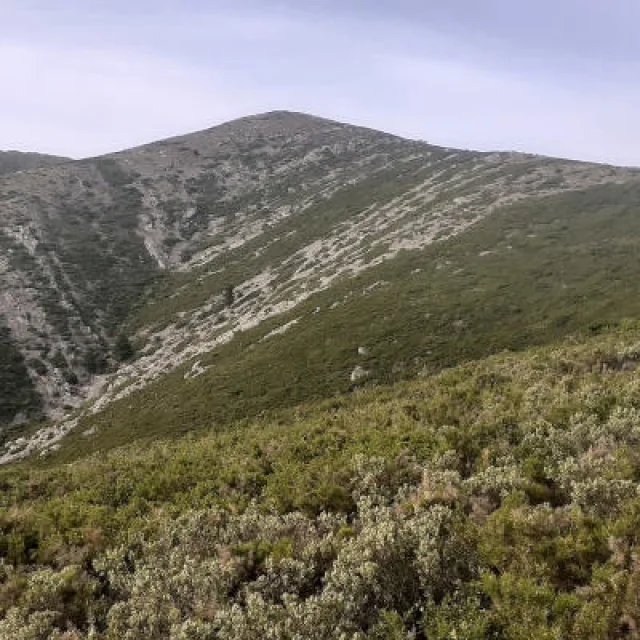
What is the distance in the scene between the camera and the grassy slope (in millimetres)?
43625

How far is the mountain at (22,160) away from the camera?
568 ft

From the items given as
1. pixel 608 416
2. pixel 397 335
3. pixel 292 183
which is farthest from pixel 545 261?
pixel 292 183

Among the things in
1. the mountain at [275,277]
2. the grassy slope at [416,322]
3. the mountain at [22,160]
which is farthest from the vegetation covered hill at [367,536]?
the mountain at [22,160]

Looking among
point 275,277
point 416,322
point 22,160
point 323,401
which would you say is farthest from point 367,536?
point 22,160

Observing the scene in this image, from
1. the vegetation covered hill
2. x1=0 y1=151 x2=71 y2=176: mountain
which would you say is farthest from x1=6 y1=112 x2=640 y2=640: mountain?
x1=0 y1=151 x2=71 y2=176: mountain

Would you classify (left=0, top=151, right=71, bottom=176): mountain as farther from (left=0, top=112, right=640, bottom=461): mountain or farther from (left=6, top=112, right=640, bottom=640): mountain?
(left=6, top=112, right=640, bottom=640): mountain

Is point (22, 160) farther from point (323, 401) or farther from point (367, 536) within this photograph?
point (367, 536)

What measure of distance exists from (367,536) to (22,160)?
7891 inches

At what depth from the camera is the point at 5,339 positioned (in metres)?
67.8

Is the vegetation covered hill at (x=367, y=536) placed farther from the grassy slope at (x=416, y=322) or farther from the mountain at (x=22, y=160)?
the mountain at (x=22, y=160)

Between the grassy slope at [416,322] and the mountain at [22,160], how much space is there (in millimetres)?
137603

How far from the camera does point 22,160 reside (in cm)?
18275

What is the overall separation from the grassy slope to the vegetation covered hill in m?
24.6

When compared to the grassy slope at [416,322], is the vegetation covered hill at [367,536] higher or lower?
higher
